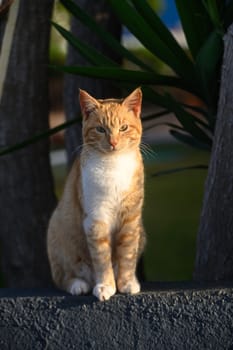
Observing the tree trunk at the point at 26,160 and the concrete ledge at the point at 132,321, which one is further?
the tree trunk at the point at 26,160

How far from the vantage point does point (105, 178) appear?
116 inches

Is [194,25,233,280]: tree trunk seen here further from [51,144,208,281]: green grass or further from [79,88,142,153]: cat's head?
[51,144,208,281]: green grass

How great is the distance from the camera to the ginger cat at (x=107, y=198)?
9.68ft

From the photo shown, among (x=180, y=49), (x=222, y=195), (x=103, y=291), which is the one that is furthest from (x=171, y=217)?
(x=103, y=291)

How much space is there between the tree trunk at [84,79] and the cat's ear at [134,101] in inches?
60.9

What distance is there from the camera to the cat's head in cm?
293

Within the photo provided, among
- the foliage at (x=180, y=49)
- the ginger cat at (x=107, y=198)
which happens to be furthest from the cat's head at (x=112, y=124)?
the foliage at (x=180, y=49)

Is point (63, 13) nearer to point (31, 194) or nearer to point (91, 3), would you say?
point (91, 3)

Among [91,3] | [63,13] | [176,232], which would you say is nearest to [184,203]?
[176,232]

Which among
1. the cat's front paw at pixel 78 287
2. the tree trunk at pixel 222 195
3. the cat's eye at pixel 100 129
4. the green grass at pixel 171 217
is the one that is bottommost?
the green grass at pixel 171 217

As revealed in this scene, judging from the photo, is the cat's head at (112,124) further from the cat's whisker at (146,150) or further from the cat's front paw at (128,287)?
the cat's front paw at (128,287)

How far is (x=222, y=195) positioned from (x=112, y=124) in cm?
60

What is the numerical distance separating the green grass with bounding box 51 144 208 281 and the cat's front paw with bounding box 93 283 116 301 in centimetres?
226

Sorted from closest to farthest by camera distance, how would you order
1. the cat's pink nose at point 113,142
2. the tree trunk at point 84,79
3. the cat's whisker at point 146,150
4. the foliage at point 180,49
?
the cat's pink nose at point 113,142 → the cat's whisker at point 146,150 → the foliage at point 180,49 → the tree trunk at point 84,79
